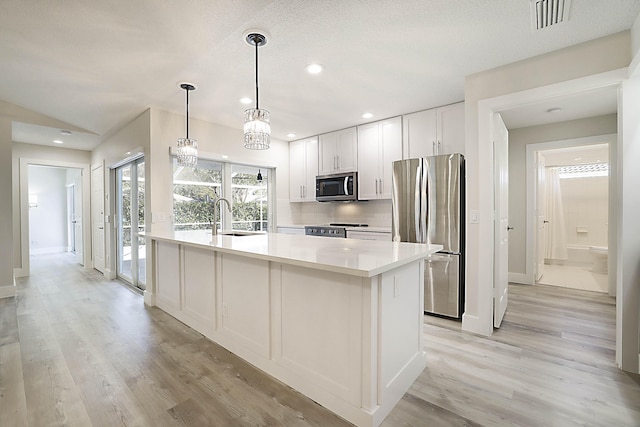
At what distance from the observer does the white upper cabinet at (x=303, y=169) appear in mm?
5238

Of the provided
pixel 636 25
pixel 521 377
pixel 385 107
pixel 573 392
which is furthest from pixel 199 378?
pixel 636 25

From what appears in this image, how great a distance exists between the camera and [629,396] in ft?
5.91

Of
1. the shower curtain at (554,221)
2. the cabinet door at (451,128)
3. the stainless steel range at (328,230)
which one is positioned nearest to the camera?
the cabinet door at (451,128)

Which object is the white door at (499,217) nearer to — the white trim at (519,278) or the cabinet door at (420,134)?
the cabinet door at (420,134)

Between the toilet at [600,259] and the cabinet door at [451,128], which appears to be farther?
the toilet at [600,259]

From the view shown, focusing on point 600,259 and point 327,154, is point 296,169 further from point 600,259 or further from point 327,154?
point 600,259

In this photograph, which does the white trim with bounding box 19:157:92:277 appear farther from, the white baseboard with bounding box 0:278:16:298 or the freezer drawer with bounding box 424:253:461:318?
the freezer drawer with bounding box 424:253:461:318

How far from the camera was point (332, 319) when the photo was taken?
5.44ft

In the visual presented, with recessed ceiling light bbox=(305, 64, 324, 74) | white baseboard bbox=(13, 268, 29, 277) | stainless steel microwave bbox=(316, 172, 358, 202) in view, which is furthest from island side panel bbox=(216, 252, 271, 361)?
white baseboard bbox=(13, 268, 29, 277)

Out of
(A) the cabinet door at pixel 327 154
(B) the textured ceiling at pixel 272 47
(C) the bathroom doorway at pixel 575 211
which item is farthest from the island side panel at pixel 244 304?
(C) the bathroom doorway at pixel 575 211

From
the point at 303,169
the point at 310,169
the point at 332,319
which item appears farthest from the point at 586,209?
the point at 332,319

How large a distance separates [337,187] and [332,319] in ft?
10.6

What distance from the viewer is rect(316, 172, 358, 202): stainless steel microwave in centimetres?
459

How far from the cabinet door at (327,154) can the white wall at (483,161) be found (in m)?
2.40
